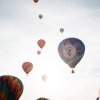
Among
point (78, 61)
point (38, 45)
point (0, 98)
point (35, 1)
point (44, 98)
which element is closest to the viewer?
point (0, 98)

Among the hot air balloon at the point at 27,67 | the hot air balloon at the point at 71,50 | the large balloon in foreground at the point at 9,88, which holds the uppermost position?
the hot air balloon at the point at 71,50

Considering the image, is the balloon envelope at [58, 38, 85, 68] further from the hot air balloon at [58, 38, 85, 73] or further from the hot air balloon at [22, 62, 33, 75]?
the hot air balloon at [22, 62, 33, 75]

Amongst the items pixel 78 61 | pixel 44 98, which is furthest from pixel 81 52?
pixel 44 98

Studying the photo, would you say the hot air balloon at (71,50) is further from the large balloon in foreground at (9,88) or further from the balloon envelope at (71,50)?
the large balloon in foreground at (9,88)

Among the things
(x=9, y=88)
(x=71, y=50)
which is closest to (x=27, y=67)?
(x=71, y=50)

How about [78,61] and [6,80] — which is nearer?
[6,80]

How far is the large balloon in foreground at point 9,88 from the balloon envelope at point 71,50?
6740 millimetres

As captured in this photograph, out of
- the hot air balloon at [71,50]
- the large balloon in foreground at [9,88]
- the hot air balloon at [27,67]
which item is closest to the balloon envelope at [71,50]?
the hot air balloon at [71,50]

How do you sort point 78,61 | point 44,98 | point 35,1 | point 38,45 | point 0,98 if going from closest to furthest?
1. point 0,98
2. point 78,61
3. point 35,1
4. point 38,45
5. point 44,98

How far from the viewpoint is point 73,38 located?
44594 millimetres

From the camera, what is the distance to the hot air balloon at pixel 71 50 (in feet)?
143

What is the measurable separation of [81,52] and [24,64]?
8670mm

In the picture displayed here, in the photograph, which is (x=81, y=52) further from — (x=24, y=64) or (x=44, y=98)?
(x=44, y=98)

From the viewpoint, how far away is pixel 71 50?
1743 inches
